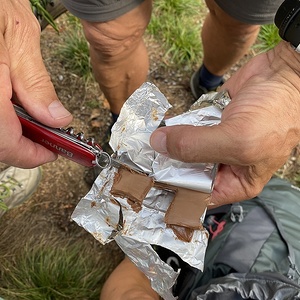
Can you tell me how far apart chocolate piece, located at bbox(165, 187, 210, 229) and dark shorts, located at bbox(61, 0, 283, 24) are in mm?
615

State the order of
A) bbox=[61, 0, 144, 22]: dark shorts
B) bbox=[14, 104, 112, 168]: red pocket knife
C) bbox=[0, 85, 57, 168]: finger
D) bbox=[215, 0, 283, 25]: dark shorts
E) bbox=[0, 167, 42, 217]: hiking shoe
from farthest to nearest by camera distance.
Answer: bbox=[0, 167, 42, 217]: hiking shoe
bbox=[215, 0, 283, 25]: dark shorts
bbox=[61, 0, 144, 22]: dark shorts
bbox=[14, 104, 112, 168]: red pocket knife
bbox=[0, 85, 57, 168]: finger

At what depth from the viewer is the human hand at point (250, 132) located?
0.99 meters

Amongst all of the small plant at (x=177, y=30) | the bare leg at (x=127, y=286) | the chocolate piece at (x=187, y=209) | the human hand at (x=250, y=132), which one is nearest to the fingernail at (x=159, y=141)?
the human hand at (x=250, y=132)

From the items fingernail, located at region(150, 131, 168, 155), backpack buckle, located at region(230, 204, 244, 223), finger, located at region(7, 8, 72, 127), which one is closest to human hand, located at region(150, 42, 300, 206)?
fingernail, located at region(150, 131, 168, 155)

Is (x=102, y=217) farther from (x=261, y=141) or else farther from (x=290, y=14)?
(x=290, y=14)

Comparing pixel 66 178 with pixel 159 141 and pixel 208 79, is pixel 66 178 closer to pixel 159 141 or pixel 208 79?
pixel 208 79

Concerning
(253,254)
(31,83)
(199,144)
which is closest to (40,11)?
(31,83)

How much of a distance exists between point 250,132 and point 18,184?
3.52 feet

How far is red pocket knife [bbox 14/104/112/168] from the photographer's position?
40.2 inches

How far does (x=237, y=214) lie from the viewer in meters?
1.60

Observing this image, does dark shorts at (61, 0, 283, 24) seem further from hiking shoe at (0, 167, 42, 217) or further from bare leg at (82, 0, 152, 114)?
hiking shoe at (0, 167, 42, 217)

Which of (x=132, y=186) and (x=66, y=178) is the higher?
(x=132, y=186)

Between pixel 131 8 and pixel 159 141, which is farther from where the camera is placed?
pixel 131 8

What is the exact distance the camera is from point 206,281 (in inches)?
58.6
